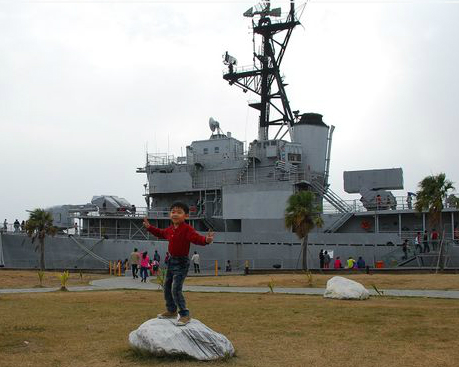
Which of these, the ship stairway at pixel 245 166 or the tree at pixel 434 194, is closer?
the tree at pixel 434 194

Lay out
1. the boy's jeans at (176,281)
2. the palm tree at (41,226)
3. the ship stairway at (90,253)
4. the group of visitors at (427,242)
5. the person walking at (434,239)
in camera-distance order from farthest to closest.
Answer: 1. the ship stairway at (90,253)
2. the person walking at (434,239)
3. the group of visitors at (427,242)
4. the palm tree at (41,226)
5. the boy's jeans at (176,281)

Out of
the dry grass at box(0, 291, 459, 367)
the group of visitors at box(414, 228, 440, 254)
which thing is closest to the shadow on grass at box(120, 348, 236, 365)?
the dry grass at box(0, 291, 459, 367)

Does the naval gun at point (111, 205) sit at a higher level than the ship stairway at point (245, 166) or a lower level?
lower

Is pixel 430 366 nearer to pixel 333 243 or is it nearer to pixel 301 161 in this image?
pixel 333 243

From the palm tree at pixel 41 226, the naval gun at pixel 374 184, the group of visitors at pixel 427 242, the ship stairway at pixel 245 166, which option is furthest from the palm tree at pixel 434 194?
the palm tree at pixel 41 226

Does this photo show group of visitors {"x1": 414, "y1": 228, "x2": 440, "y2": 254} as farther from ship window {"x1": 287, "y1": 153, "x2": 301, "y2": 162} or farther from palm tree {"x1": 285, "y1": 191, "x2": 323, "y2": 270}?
ship window {"x1": 287, "y1": 153, "x2": 301, "y2": 162}

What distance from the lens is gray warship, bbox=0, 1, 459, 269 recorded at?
37219 mm

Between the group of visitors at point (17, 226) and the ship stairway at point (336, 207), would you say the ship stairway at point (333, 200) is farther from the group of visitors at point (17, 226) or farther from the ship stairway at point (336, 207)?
the group of visitors at point (17, 226)

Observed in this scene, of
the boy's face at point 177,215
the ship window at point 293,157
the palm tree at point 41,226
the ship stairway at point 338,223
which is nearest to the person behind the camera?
the boy's face at point 177,215

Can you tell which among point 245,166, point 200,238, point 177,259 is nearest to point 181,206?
point 200,238

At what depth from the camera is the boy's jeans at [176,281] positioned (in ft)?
26.0

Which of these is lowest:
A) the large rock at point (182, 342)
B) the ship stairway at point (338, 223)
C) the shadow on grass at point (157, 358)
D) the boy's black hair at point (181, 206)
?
the shadow on grass at point (157, 358)

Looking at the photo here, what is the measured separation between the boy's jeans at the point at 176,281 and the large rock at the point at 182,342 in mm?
519

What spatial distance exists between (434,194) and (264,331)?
958 inches
